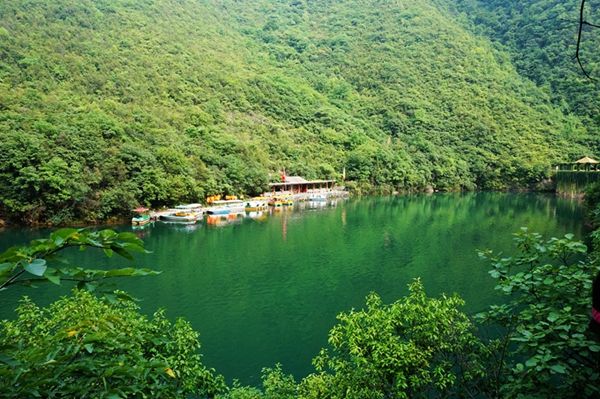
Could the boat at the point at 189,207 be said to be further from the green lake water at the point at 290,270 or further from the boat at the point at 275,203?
the boat at the point at 275,203

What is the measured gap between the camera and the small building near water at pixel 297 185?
170 ft

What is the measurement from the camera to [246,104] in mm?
66875

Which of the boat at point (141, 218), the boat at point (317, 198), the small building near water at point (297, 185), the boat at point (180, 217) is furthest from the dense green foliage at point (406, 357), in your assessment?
the boat at point (317, 198)

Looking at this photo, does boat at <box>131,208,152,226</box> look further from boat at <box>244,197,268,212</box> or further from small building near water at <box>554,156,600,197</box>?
Result: small building near water at <box>554,156,600,197</box>

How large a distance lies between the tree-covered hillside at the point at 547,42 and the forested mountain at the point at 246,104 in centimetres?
253

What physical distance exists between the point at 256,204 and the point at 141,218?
534 inches

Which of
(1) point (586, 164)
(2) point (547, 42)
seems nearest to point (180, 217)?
(1) point (586, 164)

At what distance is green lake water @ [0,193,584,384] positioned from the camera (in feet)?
41.4

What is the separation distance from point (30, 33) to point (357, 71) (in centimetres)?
6512

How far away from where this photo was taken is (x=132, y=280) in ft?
60.9

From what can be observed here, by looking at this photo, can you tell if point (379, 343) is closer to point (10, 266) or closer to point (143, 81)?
point (10, 266)

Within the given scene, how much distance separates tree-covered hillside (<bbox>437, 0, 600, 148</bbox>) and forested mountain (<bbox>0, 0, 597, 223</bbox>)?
99.8 inches

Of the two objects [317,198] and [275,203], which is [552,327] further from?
[317,198]

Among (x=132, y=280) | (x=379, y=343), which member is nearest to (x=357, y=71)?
(x=132, y=280)
